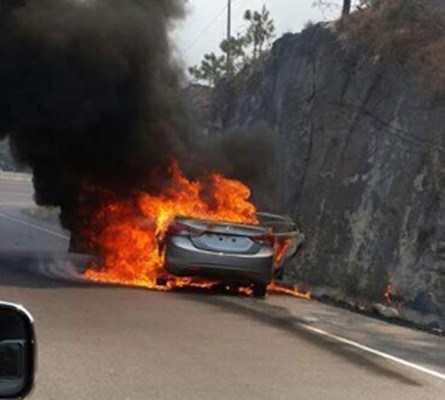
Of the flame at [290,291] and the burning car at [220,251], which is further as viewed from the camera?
the flame at [290,291]

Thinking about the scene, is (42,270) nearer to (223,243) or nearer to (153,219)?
(153,219)

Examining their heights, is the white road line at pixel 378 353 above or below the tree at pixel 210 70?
below

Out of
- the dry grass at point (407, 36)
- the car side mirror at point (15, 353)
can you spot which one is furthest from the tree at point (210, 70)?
the car side mirror at point (15, 353)

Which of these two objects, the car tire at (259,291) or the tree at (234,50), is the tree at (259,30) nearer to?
the tree at (234,50)

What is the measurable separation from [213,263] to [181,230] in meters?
0.71

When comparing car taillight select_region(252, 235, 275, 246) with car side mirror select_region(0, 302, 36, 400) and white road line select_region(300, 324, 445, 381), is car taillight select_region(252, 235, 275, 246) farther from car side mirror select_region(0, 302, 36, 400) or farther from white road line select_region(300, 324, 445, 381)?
car side mirror select_region(0, 302, 36, 400)

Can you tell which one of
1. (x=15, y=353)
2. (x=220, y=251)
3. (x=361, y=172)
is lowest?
(x=220, y=251)

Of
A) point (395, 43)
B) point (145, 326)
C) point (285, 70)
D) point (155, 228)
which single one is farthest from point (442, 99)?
point (285, 70)

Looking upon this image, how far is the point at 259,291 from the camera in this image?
13266 mm

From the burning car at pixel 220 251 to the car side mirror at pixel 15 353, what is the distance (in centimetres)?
1011

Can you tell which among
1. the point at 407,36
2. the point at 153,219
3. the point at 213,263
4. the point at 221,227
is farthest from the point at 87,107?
the point at 407,36

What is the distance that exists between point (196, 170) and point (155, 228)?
269 centimetres

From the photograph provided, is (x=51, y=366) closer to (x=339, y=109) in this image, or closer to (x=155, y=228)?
(x=155, y=228)

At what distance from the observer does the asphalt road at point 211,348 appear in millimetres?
6516
